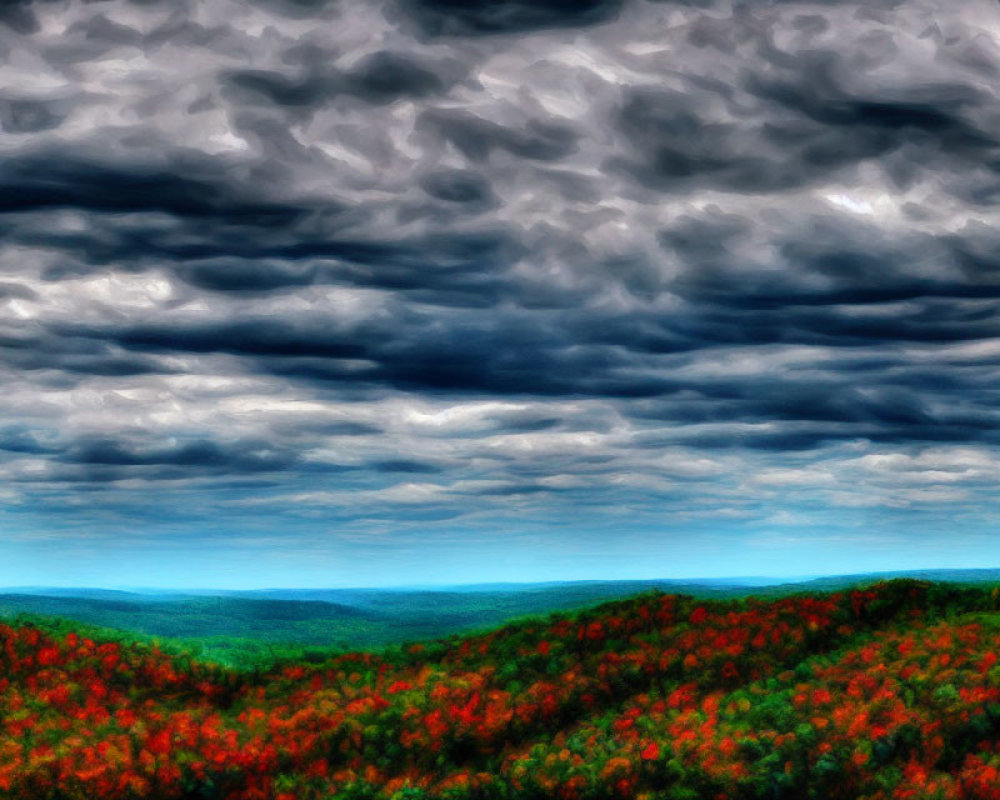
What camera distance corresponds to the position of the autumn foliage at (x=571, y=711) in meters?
19.3

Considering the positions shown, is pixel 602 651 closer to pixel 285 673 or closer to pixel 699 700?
pixel 699 700

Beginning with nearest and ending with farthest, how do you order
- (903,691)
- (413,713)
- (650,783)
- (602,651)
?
(650,783)
(903,691)
(413,713)
(602,651)

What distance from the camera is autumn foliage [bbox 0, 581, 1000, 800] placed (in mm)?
19281

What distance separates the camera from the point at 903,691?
854 inches

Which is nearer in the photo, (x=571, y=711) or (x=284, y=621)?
(x=571, y=711)

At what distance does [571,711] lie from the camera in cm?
2414

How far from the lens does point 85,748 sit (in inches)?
878

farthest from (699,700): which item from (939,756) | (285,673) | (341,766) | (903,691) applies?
(285,673)

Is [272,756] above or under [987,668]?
under

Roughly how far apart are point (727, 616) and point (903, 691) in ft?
27.0

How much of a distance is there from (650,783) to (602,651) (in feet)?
29.1

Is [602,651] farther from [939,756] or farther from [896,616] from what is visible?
[939,756]

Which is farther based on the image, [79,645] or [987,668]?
[79,645]

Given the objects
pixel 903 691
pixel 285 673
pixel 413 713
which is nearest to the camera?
pixel 903 691
